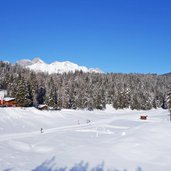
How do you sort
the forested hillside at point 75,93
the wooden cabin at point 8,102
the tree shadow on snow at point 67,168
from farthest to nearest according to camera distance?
the forested hillside at point 75,93 → the wooden cabin at point 8,102 → the tree shadow on snow at point 67,168

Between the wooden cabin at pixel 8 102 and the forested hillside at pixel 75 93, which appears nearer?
the wooden cabin at pixel 8 102

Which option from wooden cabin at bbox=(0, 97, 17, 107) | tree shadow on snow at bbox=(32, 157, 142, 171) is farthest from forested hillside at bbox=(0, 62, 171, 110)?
tree shadow on snow at bbox=(32, 157, 142, 171)

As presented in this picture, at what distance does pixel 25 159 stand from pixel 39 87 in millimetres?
100622

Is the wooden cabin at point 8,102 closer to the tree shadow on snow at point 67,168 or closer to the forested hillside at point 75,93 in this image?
the forested hillside at point 75,93

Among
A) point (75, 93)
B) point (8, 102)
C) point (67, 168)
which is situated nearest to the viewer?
point (67, 168)

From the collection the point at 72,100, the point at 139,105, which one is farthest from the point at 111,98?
the point at 72,100

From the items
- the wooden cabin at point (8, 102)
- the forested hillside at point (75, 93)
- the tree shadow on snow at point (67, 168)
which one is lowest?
the tree shadow on snow at point (67, 168)

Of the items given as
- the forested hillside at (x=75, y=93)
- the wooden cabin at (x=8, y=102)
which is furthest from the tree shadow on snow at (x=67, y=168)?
the forested hillside at (x=75, y=93)

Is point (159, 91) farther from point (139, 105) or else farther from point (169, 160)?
point (169, 160)

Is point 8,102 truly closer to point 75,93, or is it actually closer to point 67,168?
point 75,93

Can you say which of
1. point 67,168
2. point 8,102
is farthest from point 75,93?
point 67,168

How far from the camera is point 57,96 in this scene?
414 ft

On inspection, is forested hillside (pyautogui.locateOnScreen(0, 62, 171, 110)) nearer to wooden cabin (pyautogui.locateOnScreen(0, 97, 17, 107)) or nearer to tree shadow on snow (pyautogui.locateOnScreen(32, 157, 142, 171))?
wooden cabin (pyautogui.locateOnScreen(0, 97, 17, 107))

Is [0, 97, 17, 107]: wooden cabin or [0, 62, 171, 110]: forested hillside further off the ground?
[0, 62, 171, 110]: forested hillside
